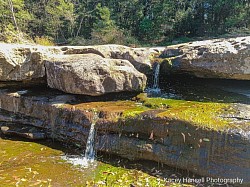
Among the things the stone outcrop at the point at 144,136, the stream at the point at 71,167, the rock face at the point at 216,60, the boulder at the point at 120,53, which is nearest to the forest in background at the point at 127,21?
the boulder at the point at 120,53

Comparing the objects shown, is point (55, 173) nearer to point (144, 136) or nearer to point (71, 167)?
point (71, 167)

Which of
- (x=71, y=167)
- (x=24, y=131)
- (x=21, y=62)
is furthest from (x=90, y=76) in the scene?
(x=71, y=167)

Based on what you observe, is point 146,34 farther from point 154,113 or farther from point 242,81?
point 154,113

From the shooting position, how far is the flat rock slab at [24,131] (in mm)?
8178

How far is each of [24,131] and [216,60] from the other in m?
6.68

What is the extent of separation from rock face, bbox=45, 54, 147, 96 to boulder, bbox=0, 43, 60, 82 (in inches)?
21.3

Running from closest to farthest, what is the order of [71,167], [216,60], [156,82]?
[71,167] < [216,60] < [156,82]

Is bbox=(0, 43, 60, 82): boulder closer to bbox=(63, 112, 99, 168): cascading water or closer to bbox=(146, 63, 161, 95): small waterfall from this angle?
bbox=(63, 112, 99, 168): cascading water

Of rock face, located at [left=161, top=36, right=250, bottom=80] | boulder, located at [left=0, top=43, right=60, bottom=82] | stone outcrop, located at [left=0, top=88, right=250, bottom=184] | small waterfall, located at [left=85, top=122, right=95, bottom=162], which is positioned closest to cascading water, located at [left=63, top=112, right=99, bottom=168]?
small waterfall, located at [left=85, top=122, right=95, bottom=162]

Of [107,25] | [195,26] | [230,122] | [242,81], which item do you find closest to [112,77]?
[230,122]

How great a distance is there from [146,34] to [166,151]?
70.7 ft

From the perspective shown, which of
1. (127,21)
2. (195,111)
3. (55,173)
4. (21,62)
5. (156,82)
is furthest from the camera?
(127,21)

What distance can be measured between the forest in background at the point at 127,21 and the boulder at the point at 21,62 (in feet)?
39.6

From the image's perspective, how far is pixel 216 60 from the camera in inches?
347
